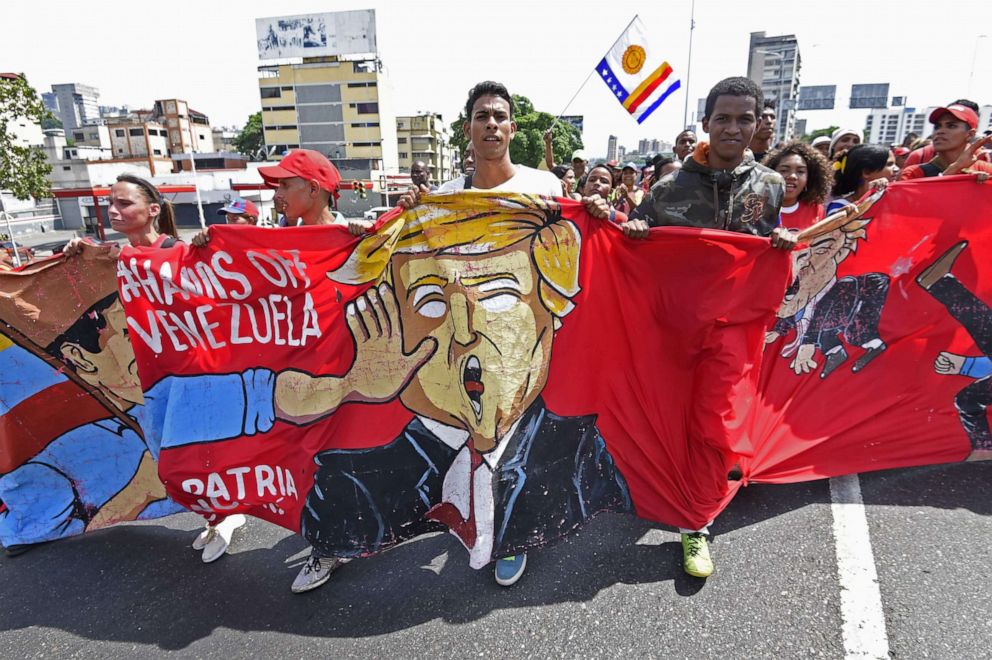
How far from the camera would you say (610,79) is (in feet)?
27.0

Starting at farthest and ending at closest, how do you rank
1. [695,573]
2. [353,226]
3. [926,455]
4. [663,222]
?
[926,455] → [663,222] → [353,226] → [695,573]

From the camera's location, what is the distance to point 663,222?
2906 millimetres

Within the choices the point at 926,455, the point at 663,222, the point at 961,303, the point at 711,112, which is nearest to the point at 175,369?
the point at 663,222

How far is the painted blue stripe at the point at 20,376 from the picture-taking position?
3051 mm

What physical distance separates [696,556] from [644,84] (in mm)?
7564

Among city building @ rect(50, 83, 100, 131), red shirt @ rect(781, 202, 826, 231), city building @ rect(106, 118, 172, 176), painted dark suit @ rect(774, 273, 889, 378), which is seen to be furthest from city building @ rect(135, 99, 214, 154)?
painted dark suit @ rect(774, 273, 889, 378)

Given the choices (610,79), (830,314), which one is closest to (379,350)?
(830,314)

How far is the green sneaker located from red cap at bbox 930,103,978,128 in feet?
13.1

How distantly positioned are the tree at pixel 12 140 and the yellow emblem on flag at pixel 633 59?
21.3 m

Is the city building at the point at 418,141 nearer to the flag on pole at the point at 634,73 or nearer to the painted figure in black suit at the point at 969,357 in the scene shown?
the flag on pole at the point at 634,73

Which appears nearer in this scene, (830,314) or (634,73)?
(830,314)

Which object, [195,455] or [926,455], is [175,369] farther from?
[926,455]

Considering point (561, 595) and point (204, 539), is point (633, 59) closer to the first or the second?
point (561, 595)

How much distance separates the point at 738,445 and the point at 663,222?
1209mm
